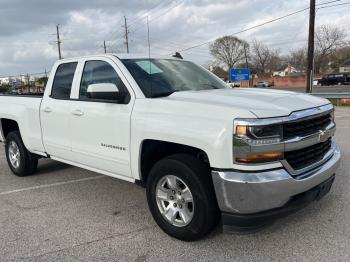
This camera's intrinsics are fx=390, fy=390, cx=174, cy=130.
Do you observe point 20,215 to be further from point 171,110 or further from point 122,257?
point 171,110

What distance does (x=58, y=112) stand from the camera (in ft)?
16.9

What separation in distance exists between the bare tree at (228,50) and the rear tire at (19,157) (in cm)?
8634

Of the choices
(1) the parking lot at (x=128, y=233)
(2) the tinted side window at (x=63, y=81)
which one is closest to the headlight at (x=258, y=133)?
(1) the parking lot at (x=128, y=233)

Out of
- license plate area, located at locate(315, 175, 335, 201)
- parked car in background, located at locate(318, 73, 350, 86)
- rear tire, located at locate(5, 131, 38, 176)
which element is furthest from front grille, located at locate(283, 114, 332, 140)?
parked car in background, located at locate(318, 73, 350, 86)

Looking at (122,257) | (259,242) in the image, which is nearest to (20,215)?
(122,257)

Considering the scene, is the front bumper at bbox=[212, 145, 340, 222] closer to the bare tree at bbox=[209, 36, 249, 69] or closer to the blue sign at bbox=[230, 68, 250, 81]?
the blue sign at bbox=[230, 68, 250, 81]

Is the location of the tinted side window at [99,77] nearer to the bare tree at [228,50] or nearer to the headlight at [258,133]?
the headlight at [258,133]

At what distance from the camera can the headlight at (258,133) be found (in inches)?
124

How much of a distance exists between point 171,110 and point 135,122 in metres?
0.49

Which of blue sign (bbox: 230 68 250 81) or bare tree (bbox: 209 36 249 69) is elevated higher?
bare tree (bbox: 209 36 249 69)

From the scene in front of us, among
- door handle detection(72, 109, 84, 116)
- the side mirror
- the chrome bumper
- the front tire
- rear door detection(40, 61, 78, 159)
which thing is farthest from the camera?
rear door detection(40, 61, 78, 159)

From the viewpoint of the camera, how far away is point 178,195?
369 centimetres

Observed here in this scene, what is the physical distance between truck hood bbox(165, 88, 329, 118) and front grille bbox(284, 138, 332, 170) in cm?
37

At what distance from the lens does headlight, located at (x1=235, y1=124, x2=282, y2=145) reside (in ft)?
10.3
